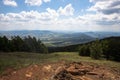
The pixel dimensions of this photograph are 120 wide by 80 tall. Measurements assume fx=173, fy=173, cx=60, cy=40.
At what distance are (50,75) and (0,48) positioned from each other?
2481 inches

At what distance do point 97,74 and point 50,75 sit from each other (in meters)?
7.02

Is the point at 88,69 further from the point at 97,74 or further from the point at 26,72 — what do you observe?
the point at 26,72

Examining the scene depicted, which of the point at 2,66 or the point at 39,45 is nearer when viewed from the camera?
the point at 2,66

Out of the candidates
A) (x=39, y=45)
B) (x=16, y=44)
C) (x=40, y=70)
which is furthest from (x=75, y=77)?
(x=39, y=45)

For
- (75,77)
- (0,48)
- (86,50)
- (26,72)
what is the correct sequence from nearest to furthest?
1. (75,77)
2. (26,72)
3. (86,50)
4. (0,48)

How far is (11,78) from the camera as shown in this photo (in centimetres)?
2584

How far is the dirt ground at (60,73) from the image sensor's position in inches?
968

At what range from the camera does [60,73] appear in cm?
2434

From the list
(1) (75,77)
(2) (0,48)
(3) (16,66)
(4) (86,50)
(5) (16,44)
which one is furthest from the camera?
(5) (16,44)

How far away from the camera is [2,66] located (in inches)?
1204

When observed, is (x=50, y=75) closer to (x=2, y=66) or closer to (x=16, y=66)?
(x=16, y=66)

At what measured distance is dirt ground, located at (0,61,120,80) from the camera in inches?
968

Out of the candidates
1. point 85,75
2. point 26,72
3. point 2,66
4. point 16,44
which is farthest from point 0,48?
point 85,75

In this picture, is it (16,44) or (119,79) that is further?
(16,44)
